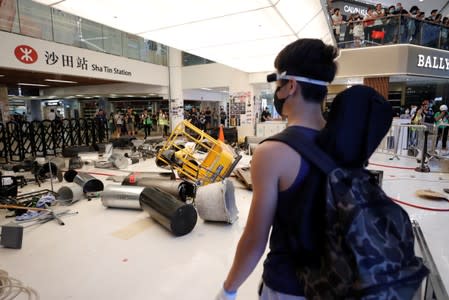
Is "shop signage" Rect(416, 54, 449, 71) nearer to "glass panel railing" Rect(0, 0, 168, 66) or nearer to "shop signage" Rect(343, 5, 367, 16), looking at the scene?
"shop signage" Rect(343, 5, 367, 16)

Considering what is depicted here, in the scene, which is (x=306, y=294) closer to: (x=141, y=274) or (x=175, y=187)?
(x=141, y=274)

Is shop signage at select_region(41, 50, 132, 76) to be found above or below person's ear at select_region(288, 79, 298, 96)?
above

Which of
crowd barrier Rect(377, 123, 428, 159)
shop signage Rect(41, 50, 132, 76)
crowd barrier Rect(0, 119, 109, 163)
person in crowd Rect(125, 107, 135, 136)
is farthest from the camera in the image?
person in crowd Rect(125, 107, 135, 136)

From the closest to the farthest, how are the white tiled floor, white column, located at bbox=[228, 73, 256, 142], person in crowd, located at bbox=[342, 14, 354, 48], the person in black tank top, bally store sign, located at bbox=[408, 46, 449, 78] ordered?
1. the person in black tank top
2. the white tiled floor
3. bally store sign, located at bbox=[408, 46, 449, 78]
4. person in crowd, located at bbox=[342, 14, 354, 48]
5. white column, located at bbox=[228, 73, 256, 142]

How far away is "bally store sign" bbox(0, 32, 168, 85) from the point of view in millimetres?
7023

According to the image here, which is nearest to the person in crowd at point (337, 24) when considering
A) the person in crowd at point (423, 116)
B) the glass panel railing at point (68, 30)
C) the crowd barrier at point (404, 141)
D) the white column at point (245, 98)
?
the white column at point (245, 98)

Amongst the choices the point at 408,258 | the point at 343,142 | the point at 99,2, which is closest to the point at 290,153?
the point at 343,142

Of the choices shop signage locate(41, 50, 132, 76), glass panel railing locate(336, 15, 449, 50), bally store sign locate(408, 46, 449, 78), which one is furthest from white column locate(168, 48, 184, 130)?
bally store sign locate(408, 46, 449, 78)

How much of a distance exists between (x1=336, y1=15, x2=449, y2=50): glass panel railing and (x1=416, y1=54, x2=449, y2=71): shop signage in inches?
21.3

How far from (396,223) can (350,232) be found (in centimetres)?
15

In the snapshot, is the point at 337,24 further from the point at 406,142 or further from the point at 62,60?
the point at 62,60

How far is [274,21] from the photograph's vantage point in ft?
16.3

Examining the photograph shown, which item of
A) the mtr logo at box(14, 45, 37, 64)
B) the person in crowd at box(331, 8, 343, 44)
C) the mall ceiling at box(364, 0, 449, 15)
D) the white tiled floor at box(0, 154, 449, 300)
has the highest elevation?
the mall ceiling at box(364, 0, 449, 15)

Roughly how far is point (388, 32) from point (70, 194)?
11336mm
